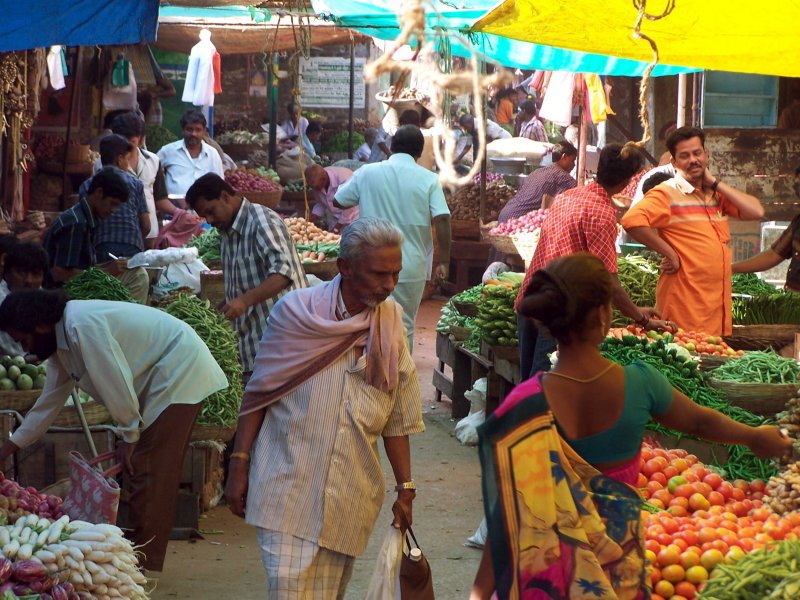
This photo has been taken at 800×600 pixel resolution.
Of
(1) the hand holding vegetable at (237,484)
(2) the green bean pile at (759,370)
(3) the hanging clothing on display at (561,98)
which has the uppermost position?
(3) the hanging clothing on display at (561,98)

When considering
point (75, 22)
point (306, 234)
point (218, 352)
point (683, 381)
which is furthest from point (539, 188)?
point (75, 22)

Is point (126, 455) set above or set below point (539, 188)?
below

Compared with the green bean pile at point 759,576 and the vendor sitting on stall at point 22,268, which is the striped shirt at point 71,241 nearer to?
the vendor sitting on stall at point 22,268

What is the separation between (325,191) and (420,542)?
9791 mm

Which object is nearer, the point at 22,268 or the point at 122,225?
the point at 22,268

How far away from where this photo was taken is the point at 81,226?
26.7 ft

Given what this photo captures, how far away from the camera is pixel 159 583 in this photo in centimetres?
571

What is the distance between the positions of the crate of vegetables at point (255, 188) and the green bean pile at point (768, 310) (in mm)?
6050

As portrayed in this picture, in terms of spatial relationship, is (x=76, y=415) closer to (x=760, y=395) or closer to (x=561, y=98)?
(x=760, y=395)

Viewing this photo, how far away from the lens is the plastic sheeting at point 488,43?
416 inches

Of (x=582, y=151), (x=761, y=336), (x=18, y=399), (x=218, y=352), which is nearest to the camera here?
(x=18, y=399)

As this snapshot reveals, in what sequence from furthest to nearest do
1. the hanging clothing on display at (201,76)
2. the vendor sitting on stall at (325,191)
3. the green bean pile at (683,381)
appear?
Result: the hanging clothing on display at (201,76) → the vendor sitting on stall at (325,191) → the green bean pile at (683,381)

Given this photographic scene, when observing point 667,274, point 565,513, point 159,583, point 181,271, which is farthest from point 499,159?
point 565,513

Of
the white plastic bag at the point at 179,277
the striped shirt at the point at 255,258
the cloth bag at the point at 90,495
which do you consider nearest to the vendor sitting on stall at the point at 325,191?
the white plastic bag at the point at 179,277
